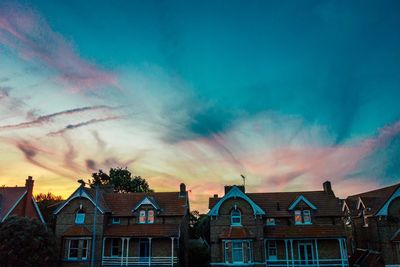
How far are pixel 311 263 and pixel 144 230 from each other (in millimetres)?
18310

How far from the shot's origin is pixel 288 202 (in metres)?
41.0

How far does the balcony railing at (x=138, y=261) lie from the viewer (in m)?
38.3

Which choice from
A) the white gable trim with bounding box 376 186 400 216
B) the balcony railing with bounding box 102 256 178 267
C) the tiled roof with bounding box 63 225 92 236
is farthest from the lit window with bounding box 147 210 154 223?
the white gable trim with bounding box 376 186 400 216

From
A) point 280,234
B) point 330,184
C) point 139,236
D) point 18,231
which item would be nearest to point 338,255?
point 280,234

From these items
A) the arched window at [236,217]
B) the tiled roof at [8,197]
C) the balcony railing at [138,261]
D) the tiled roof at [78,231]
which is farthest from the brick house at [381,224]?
the tiled roof at [8,197]

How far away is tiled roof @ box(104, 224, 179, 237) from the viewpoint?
38562 mm

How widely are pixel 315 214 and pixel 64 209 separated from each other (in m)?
28.5

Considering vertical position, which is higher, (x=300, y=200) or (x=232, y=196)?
(x=232, y=196)

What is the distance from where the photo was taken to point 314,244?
3803 cm

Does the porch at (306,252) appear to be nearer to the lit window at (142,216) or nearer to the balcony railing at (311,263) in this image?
the balcony railing at (311,263)

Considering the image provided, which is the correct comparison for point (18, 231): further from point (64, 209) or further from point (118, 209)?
point (118, 209)

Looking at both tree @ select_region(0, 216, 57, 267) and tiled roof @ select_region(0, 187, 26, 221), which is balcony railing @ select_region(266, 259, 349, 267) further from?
tiled roof @ select_region(0, 187, 26, 221)

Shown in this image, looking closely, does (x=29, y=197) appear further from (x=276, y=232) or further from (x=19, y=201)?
(x=276, y=232)

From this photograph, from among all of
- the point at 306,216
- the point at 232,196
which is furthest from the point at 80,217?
the point at 306,216
